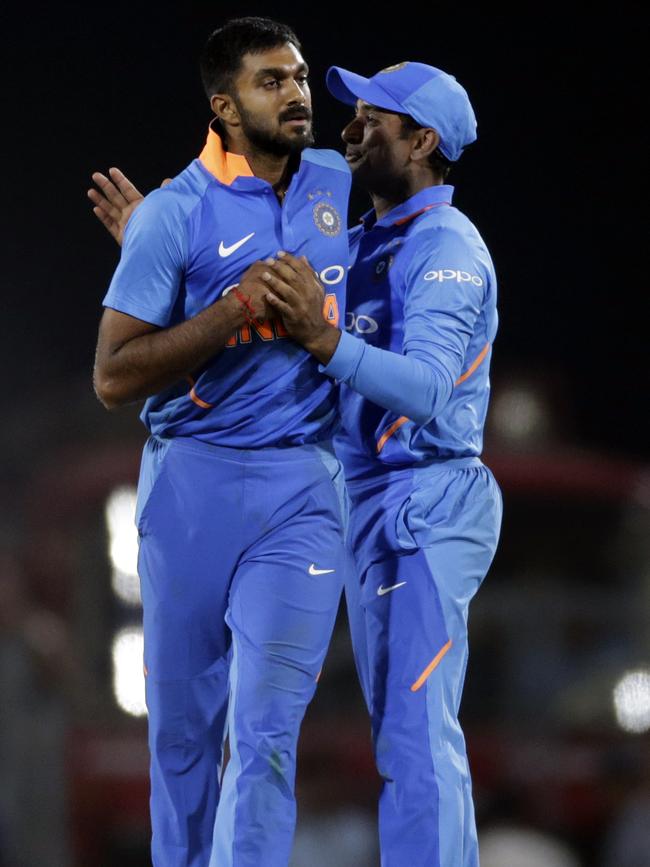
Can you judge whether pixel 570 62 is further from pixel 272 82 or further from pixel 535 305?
pixel 272 82

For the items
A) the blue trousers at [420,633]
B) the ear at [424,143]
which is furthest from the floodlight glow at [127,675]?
the ear at [424,143]

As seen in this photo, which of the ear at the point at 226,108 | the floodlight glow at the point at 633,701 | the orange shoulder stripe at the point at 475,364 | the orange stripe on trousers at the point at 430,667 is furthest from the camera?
the floodlight glow at the point at 633,701

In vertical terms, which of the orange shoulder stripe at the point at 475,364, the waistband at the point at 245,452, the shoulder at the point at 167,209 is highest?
the shoulder at the point at 167,209

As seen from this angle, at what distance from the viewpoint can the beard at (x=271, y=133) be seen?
67.7 inches

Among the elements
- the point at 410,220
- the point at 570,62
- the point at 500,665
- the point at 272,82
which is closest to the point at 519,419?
the point at 500,665

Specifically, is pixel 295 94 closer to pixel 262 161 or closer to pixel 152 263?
pixel 262 161

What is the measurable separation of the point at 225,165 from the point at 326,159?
170mm

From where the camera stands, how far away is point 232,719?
1642 mm

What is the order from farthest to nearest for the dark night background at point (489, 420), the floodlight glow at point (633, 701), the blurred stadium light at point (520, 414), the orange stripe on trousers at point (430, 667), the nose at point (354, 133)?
the blurred stadium light at point (520, 414) → the floodlight glow at point (633, 701) → the dark night background at point (489, 420) → the nose at point (354, 133) → the orange stripe on trousers at point (430, 667)

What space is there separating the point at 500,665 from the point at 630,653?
39 cm

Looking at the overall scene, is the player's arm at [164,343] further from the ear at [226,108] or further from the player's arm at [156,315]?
the ear at [226,108]

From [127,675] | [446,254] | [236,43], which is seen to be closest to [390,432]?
[446,254]

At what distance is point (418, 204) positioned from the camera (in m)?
2.01

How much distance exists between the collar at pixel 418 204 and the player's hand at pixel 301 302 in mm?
357
